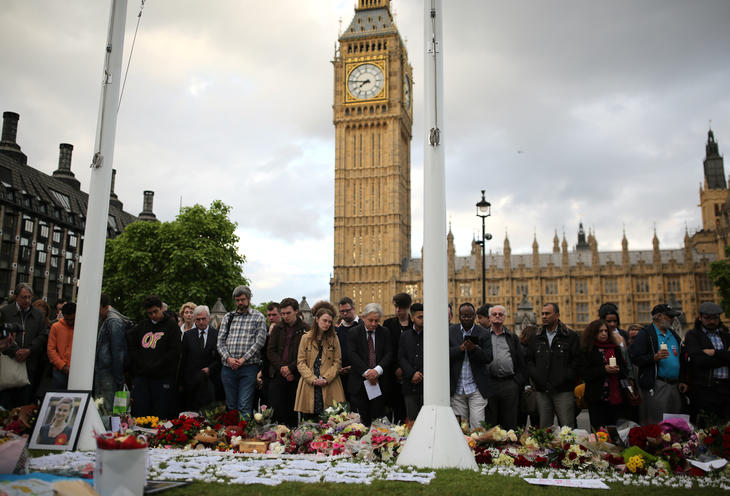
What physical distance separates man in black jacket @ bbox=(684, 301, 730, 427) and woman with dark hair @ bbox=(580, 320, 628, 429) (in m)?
1.01

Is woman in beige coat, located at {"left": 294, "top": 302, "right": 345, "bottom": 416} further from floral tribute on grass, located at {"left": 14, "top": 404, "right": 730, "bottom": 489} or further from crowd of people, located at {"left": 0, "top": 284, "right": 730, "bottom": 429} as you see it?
floral tribute on grass, located at {"left": 14, "top": 404, "right": 730, "bottom": 489}

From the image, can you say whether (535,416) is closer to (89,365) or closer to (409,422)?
(409,422)

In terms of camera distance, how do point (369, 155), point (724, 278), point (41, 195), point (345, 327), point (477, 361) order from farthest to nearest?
point (369, 155) → point (41, 195) → point (724, 278) → point (345, 327) → point (477, 361)

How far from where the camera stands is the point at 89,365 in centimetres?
620

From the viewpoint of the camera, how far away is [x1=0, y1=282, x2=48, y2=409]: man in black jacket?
7719 mm

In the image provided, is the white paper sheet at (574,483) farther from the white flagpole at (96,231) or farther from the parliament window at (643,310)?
the parliament window at (643,310)

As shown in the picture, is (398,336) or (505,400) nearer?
(505,400)

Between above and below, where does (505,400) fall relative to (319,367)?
below

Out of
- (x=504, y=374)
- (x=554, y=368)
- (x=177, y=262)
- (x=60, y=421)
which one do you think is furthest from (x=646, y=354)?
(x=177, y=262)

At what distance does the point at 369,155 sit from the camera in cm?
6562

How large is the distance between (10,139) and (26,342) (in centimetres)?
4736

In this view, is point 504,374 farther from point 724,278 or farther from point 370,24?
point 370,24

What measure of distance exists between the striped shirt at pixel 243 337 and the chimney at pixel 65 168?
53893mm

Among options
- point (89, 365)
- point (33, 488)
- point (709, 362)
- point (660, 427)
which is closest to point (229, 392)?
point (89, 365)
